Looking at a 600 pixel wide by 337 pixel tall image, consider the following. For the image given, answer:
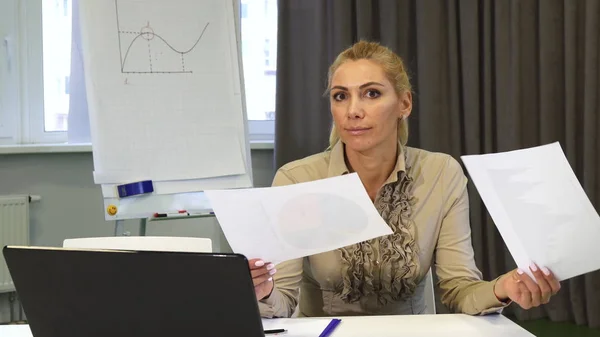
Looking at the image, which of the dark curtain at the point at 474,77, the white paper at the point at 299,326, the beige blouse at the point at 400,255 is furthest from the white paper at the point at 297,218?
the dark curtain at the point at 474,77

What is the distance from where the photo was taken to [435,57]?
2.90 m

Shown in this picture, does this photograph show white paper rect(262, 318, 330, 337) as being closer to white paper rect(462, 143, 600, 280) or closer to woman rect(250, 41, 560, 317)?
woman rect(250, 41, 560, 317)

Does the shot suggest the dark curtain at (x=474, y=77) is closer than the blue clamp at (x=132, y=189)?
No

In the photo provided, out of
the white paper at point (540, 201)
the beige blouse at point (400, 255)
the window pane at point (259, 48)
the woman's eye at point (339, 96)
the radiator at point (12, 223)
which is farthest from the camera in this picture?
the window pane at point (259, 48)

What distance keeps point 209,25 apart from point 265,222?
5.59ft

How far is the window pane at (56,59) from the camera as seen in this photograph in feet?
9.96

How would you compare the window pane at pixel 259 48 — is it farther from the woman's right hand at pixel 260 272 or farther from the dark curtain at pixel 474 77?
the woman's right hand at pixel 260 272

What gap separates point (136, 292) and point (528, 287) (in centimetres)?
70

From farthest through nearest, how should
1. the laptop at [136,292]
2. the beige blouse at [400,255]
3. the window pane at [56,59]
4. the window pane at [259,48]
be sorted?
1. the window pane at [259,48]
2. the window pane at [56,59]
3. the beige blouse at [400,255]
4. the laptop at [136,292]

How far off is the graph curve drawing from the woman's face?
1080 millimetres

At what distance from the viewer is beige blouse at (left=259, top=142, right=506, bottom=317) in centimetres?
150

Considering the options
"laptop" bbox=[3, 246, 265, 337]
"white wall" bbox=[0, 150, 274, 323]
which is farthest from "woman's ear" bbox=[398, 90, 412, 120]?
"white wall" bbox=[0, 150, 274, 323]

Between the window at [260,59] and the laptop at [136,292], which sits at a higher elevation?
the window at [260,59]

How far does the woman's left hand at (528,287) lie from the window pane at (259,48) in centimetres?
211
